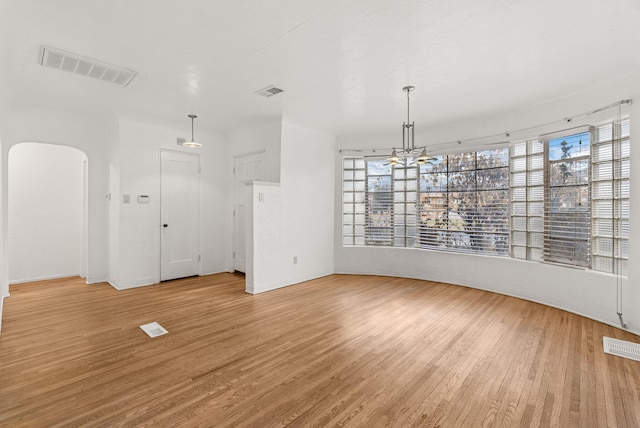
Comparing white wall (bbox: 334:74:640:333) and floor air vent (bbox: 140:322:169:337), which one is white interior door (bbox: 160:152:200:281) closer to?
floor air vent (bbox: 140:322:169:337)

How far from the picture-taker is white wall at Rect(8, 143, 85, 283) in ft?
17.6

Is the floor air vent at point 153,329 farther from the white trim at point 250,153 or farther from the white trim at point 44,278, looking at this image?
the white trim at point 44,278

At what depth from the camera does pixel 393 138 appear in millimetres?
5914

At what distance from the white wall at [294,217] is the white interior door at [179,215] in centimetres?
166

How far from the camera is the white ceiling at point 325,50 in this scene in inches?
92.3

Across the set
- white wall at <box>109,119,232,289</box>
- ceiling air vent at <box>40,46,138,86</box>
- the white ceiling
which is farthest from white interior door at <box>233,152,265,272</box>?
ceiling air vent at <box>40,46,138,86</box>

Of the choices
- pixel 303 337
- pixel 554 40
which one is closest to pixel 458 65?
pixel 554 40

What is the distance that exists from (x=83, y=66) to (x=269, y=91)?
6.42 feet

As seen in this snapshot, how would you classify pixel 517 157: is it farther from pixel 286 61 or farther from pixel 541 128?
pixel 286 61

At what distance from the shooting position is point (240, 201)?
618 cm

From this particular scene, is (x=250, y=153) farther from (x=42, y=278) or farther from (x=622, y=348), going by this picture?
(x=622, y=348)

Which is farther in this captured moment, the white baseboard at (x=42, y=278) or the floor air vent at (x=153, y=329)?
the white baseboard at (x=42, y=278)

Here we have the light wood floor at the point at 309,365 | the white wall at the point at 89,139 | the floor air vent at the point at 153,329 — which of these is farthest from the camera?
the white wall at the point at 89,139

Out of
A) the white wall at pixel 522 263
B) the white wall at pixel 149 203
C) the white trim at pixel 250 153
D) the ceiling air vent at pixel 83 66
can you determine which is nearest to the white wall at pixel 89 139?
the white wall at pixel 149 203
